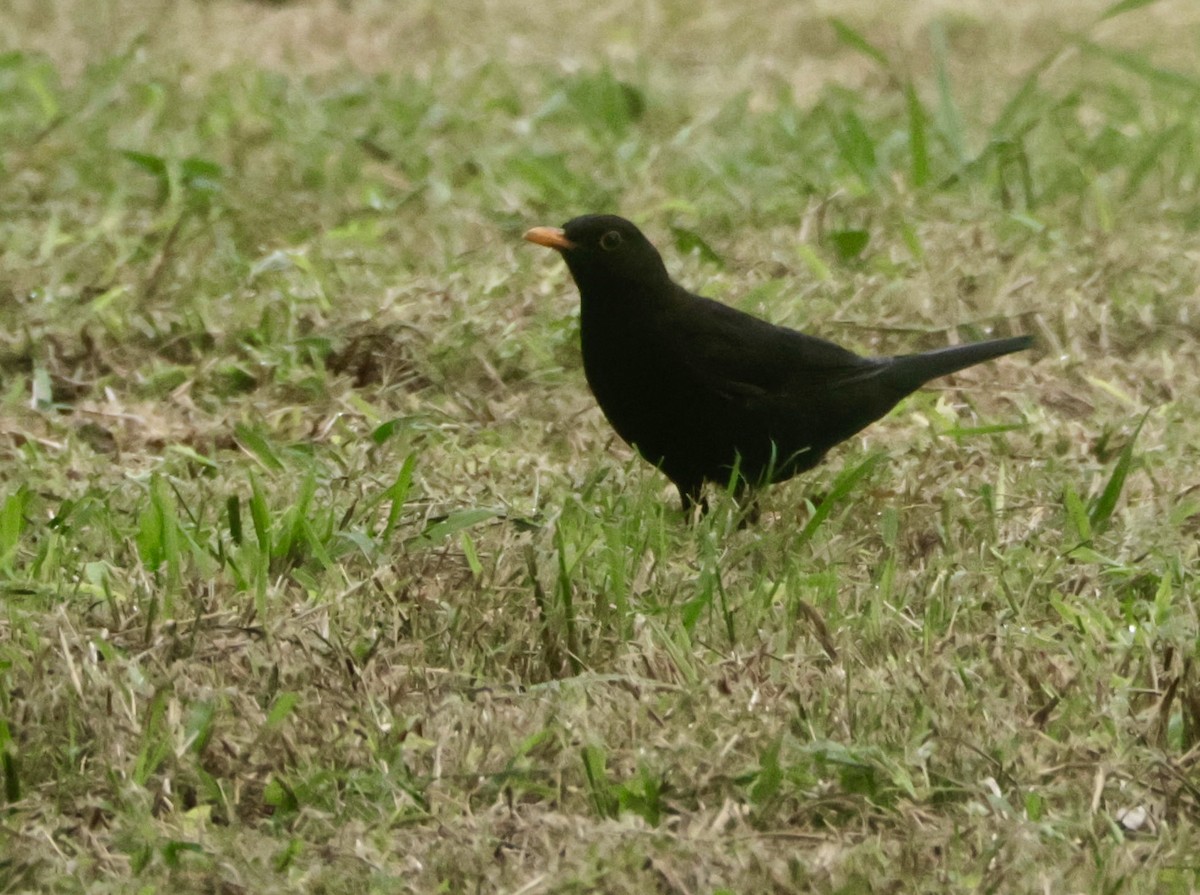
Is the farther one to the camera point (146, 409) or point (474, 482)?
point (146, 409)

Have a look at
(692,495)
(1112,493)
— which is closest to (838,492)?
(692,495)

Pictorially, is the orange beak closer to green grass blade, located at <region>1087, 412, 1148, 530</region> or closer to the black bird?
the black bird

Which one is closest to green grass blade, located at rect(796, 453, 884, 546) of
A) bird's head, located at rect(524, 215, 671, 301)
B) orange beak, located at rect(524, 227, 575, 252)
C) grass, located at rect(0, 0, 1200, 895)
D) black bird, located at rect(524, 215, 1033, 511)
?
grass, located at rect(0, 0, 1200, 895)

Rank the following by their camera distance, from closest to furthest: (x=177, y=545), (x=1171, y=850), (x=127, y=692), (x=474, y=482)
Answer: (x=1171, y=850)
(x=127, y=692)
(x=177, y=545)
(x=474, y=482)

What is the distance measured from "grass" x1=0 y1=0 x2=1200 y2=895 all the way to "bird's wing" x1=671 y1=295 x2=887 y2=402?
0.70 feet

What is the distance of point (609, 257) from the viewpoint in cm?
419

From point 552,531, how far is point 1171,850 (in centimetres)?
139

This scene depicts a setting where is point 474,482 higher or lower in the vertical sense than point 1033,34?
lower

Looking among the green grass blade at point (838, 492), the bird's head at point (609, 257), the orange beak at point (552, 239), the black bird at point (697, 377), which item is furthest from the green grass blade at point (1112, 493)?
the orange beak at point (552, 239)

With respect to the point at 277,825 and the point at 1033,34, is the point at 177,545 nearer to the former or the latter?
the point at 277,825

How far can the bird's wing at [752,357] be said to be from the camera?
4.13 meters

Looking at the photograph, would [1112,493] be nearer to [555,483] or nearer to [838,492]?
[838,492]

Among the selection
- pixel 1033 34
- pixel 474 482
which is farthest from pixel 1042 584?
pixel 1033 34

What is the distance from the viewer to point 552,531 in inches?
148
